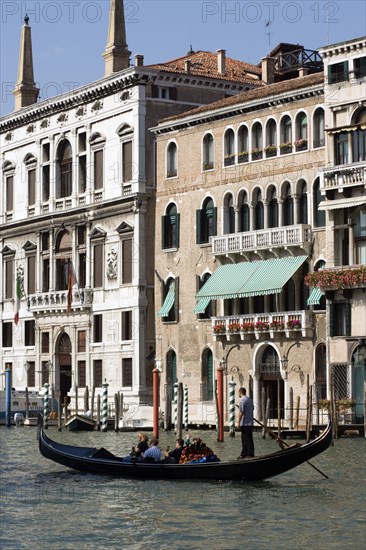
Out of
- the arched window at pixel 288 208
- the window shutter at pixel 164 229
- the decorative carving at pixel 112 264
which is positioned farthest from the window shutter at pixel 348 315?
the decorative carving at pixel 112 264

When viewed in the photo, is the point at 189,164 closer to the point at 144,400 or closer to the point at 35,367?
the point at 144,400

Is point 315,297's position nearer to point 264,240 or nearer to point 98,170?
point 264,240

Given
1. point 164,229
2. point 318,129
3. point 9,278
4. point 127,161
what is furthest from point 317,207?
point 9,278

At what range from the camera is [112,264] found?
47.9m

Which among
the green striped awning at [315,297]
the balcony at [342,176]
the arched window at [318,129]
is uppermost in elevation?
the arched window at [318,129]

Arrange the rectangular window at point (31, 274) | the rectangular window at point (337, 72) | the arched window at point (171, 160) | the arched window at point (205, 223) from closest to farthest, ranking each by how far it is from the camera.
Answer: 1. the rectangular window at point (337, 72)
2. the arched window at point (205, 223)
3. the arched window at point (171, 160)
4. the rectangular window at point (31, 274)

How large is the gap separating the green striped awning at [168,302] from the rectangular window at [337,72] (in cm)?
909

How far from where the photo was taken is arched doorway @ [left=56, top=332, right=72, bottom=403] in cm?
5069

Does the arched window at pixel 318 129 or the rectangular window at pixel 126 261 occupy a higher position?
the arched window at pixel 318 129

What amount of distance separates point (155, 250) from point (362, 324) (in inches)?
391

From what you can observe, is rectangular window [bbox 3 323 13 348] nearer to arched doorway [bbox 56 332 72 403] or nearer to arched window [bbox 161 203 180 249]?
arched doorway [bbox 56 332 72 403]

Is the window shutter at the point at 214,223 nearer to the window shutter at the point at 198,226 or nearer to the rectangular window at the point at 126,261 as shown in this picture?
the window shutter at the point at 198,226

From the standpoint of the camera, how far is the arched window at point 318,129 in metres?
39.7

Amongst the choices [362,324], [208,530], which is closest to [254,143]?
[362,324]
